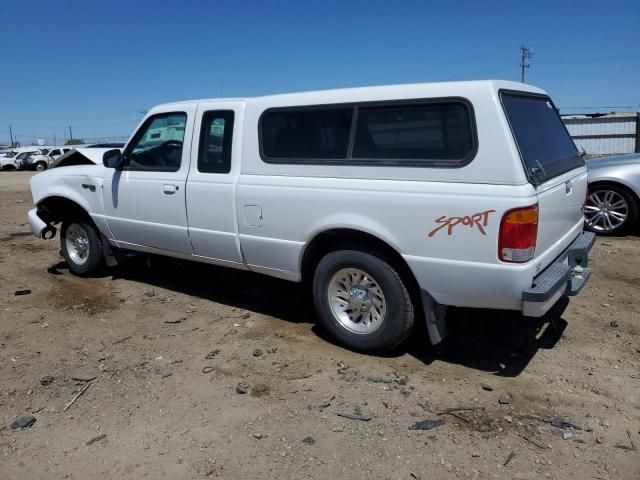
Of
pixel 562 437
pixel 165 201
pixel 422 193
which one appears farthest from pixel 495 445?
pixel 165 201

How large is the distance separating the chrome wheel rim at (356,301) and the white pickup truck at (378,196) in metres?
0.01

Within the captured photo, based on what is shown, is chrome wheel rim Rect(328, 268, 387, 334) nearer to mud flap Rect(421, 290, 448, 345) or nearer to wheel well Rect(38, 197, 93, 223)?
mud flap Rect(421, 290, 448, 345)

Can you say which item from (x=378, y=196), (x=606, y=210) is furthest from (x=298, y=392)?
(x=606, y=210)

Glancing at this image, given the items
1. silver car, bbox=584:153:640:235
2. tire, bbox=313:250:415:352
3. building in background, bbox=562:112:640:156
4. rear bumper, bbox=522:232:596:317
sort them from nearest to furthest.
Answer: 1. rear bumper, bbox=522:232:596:317
2. tire, bbox=313:250:415:352
3. silver car, bbox=584:153:640:235
4. building in background, bbox=562:112:640:156

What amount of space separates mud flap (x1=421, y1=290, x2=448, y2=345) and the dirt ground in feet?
1.00

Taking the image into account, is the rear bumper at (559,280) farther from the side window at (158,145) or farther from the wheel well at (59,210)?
the wheel well at (59,210)

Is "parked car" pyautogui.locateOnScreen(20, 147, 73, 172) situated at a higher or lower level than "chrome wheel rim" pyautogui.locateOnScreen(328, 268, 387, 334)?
higher

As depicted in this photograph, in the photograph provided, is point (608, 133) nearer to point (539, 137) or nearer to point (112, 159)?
point (539, 137)

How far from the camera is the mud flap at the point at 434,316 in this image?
3.89 meters

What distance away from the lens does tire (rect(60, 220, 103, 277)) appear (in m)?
6.35

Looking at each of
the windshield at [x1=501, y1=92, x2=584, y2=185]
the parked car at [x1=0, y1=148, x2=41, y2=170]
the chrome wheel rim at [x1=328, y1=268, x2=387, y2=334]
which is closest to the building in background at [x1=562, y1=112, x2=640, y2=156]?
the windshield at [x1=501, y1=92, x2=584, y2=185]

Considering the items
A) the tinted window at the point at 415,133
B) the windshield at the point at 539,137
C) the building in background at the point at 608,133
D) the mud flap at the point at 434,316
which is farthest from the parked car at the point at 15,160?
the mud flap at the point at 434,316

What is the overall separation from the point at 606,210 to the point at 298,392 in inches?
226

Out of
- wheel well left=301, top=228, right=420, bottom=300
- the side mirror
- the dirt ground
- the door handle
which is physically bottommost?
the dirt ground
